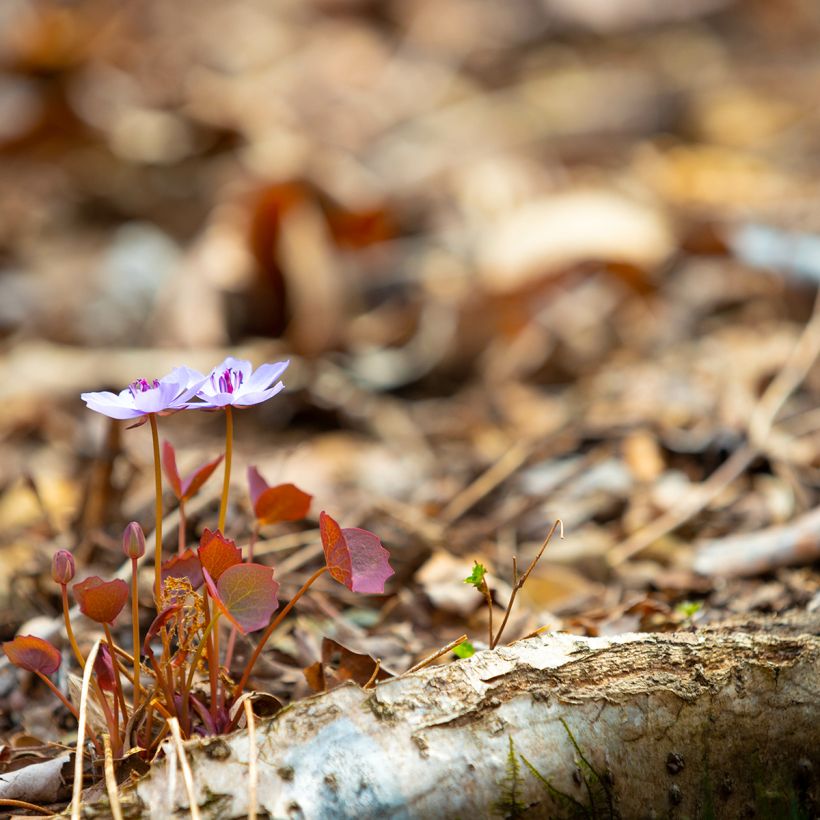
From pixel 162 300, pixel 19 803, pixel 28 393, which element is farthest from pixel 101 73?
pixel 19 803

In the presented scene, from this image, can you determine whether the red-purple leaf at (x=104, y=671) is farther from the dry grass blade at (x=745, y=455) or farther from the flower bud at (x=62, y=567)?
the dry grass blade at (x=745, y=455)

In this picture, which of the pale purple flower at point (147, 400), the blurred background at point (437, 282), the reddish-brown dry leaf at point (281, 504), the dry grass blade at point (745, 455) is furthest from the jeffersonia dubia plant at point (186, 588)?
the dry grass blade at point (745, 455)

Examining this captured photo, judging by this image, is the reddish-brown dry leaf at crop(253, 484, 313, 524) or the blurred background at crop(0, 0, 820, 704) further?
the blurred background at crop(0, 0, 820, 704)

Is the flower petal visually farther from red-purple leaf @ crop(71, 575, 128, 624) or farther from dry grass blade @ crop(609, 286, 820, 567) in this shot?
dry grass blade @ crop(609, 286, 820, 567)

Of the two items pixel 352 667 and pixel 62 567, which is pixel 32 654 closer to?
pixel 62 567

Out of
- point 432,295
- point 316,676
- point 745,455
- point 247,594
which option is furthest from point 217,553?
point 432,295

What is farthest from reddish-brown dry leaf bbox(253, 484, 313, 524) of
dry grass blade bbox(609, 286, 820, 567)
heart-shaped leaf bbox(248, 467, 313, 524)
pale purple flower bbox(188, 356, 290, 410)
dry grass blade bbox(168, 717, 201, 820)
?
dry grass blade bbox(609, 286, 820, 567)

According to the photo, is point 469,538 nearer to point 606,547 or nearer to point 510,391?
point 606,547
